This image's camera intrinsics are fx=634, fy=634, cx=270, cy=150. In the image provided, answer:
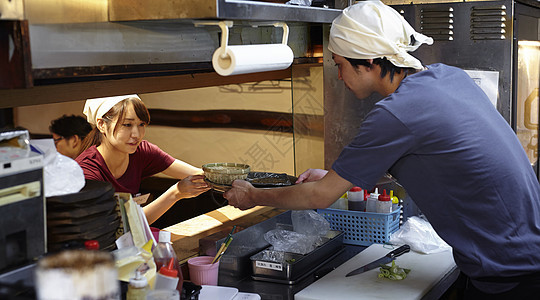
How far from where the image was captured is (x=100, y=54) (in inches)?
70.4

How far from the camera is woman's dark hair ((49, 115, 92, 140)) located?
385 cm

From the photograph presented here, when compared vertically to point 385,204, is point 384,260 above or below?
below

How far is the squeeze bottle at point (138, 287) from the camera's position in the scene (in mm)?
1513

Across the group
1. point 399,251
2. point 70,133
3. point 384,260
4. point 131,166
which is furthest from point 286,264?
point 70,133

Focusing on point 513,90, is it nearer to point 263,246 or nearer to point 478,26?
point 478,26

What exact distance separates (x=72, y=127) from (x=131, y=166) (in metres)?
0.76

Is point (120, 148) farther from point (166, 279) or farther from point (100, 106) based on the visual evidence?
point (166, 279)

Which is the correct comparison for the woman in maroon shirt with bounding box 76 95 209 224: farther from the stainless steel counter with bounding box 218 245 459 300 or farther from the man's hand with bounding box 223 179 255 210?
the stainless steel counter with bounding box 218 245 459 300

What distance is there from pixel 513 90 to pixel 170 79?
1558mm

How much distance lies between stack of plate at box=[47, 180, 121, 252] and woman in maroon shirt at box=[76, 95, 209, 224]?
4.02 feet

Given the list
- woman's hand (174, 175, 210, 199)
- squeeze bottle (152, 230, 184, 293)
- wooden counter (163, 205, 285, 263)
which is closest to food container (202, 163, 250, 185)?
wooden counter (163, 205, 285, 263)

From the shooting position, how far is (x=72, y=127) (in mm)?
3895

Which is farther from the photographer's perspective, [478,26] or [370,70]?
[478,26]

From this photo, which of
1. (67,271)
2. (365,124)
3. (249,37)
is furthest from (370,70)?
(67,271)
